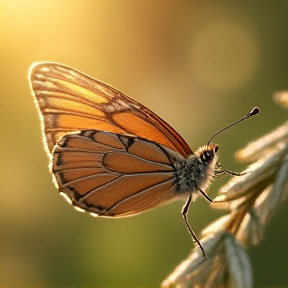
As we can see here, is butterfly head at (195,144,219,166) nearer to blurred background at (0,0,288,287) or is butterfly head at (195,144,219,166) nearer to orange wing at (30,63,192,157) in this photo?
orange wing at (30,63,192,157)

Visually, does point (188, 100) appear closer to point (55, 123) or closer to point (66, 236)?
point (66, 236)

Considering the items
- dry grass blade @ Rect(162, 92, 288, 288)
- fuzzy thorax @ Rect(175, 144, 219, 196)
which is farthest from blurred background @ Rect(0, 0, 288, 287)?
dry grass blade @ Rect(162, 92, 288, 288)

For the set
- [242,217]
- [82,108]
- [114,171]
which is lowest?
[242,217]

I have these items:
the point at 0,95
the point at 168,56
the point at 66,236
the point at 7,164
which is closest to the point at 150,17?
the point at 168,56

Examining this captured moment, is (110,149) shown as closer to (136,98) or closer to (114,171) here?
(114,171)

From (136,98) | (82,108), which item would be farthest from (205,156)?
(136,98)

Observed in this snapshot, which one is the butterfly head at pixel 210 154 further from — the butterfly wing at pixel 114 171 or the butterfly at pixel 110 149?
the butterfly wing at pixel 114 171

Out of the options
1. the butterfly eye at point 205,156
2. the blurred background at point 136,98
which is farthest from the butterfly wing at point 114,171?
the blurred background at point 136,98
